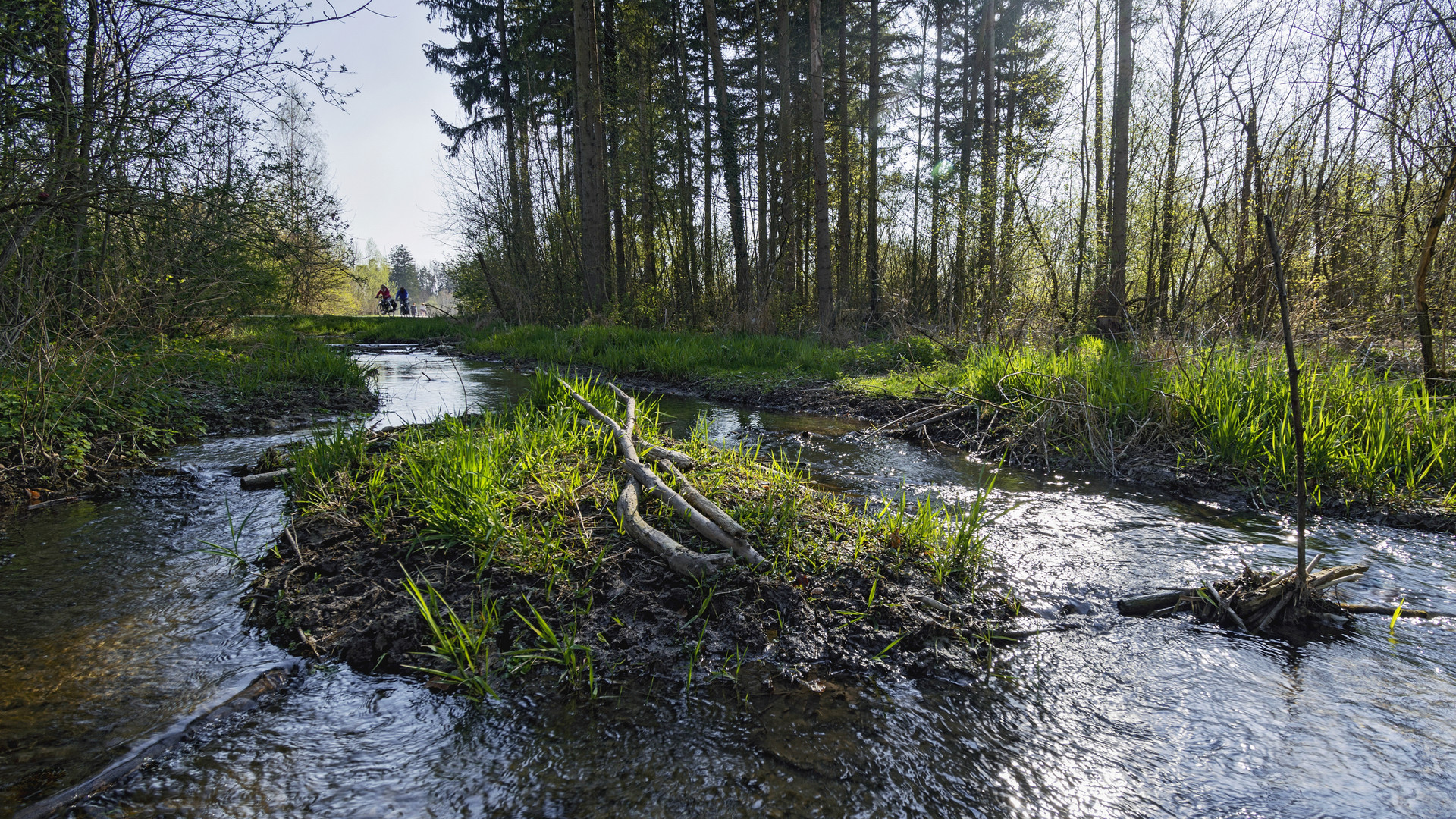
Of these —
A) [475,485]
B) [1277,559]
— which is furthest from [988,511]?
[475,485]

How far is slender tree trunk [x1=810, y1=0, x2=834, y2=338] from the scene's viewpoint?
10.5m

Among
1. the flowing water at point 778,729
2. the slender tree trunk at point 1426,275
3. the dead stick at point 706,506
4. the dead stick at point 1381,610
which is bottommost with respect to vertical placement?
the flowing water at point 778,729

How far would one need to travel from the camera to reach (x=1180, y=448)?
5.03m

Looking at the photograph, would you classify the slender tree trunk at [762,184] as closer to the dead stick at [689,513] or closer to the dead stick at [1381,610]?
the dead stick at [689,513]

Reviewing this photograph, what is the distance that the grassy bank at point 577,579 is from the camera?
2.43m

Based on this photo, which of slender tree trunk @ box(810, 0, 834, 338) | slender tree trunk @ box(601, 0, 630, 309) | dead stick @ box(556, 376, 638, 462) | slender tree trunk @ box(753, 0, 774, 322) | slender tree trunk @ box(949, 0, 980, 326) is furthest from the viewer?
slender tree trunk @ box(601, 0, 630, 309)

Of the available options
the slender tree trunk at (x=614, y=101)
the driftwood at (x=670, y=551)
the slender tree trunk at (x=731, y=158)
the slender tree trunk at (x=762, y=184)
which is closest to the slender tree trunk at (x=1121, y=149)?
the slender tree trunk at (x=762, y=184)

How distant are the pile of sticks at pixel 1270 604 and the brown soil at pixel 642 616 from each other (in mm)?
825

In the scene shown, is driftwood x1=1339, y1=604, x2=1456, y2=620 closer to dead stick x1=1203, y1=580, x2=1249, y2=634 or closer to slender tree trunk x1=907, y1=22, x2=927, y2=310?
dead stick x1=1203, y1=580, x2=1249, y2=634

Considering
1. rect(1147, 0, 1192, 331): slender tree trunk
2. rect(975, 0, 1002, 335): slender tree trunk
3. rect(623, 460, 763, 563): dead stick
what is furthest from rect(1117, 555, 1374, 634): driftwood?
rect(1147, 0, 1192, 331): slender tree trunk

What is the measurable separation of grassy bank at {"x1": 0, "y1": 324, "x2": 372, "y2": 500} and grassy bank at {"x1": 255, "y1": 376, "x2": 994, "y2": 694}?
1888 mm

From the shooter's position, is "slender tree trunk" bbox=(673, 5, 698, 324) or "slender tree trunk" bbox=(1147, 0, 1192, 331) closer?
"slender tree trunk" bbox=(1147, 0, 1192, 331)

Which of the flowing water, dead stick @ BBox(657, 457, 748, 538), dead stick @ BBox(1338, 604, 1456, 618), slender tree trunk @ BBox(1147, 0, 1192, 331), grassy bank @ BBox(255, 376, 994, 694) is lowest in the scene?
the flowing water

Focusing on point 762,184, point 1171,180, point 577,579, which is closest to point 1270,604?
point 577,579
